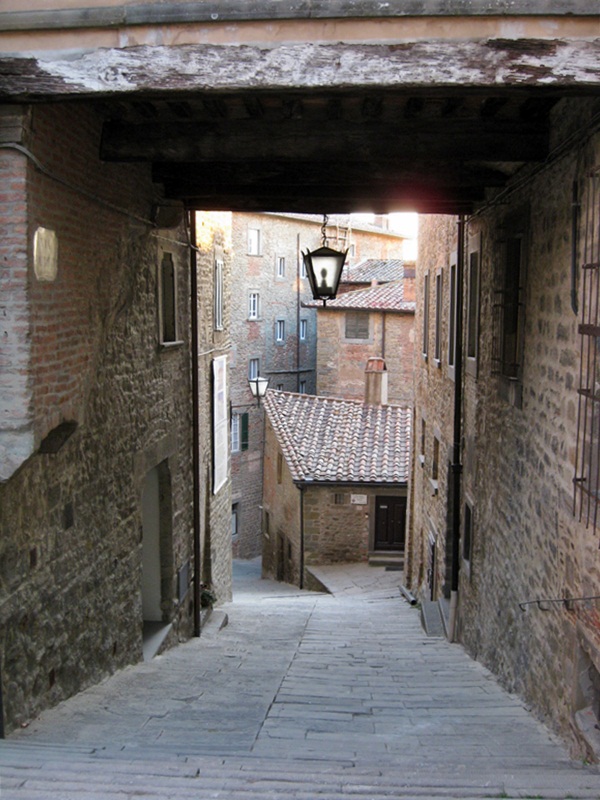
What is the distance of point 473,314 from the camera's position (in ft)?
31.5

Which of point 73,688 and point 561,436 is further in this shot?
point 73,688

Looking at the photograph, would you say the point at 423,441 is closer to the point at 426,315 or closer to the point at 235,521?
the point at 426,315

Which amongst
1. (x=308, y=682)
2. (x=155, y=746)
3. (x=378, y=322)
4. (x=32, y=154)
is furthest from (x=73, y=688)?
(x=378, y=322)

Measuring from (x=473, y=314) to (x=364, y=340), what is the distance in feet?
69.3

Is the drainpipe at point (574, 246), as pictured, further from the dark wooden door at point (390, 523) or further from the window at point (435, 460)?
the dark wooden door at point (390, 523)

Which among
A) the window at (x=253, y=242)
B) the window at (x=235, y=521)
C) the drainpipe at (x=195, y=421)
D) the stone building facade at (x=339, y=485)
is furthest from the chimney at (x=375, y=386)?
the drainpipe at (x=195, y=421)

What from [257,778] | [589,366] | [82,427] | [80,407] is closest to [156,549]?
[82,427]

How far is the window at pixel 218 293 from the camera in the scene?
13.4m

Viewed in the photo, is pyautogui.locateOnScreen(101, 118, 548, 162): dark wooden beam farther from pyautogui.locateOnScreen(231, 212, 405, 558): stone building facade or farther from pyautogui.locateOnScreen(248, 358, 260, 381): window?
pyautogui.locateOnScreen(248, 358, 260, 381): window

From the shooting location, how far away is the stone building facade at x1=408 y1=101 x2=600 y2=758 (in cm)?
486

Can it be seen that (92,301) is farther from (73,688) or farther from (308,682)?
(308,682)

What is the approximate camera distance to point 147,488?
32.1ft

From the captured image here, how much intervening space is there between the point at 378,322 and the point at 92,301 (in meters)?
24.5

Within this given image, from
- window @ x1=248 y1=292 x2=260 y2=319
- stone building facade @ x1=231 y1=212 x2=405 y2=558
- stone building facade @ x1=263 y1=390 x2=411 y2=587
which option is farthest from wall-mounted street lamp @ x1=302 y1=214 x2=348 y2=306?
window @ x1=248 y1=292 x2=260 y2=319
